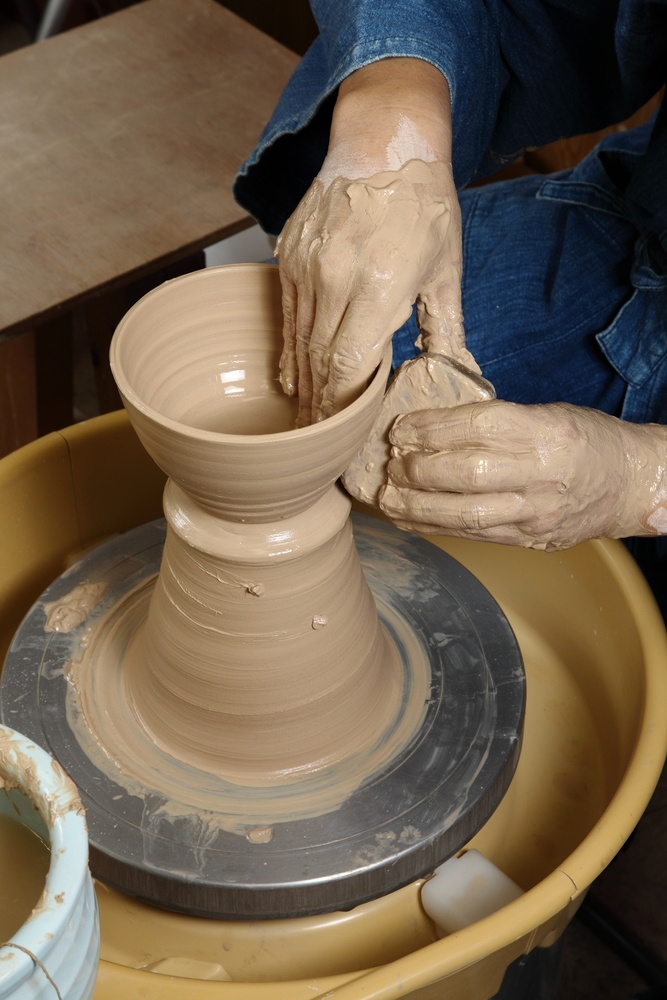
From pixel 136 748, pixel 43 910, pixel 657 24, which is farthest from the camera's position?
pixel 657 24

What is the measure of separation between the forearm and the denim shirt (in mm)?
41

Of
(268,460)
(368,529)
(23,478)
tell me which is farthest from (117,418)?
(268,460)

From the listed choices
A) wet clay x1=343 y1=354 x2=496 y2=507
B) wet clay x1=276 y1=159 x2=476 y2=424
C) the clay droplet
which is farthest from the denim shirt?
the clay droplet

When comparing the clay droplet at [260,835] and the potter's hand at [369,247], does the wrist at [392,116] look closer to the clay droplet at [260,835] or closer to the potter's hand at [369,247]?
the potter's hand at [369,247]

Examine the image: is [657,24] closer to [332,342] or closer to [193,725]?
[332,342]

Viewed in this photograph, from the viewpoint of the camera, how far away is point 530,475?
111cm

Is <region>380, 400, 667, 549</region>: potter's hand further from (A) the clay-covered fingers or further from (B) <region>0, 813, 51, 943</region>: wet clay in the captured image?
(B) <region>0, 813, 51, 943</region>: wet clay

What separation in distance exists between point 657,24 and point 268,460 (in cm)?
90

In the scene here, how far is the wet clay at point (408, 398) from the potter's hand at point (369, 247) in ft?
0.20

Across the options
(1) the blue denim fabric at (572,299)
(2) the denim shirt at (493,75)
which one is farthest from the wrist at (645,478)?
(2) the denim shirt at (493,75)

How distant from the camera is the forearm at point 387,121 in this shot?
1191mm

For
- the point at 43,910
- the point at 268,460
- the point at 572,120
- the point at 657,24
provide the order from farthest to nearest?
the point at 572,120, the point at 657,24, the point at 268,460, the point at 43,910

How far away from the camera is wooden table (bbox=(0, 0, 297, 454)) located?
1.74m

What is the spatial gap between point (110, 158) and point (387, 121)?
88 centimetres
